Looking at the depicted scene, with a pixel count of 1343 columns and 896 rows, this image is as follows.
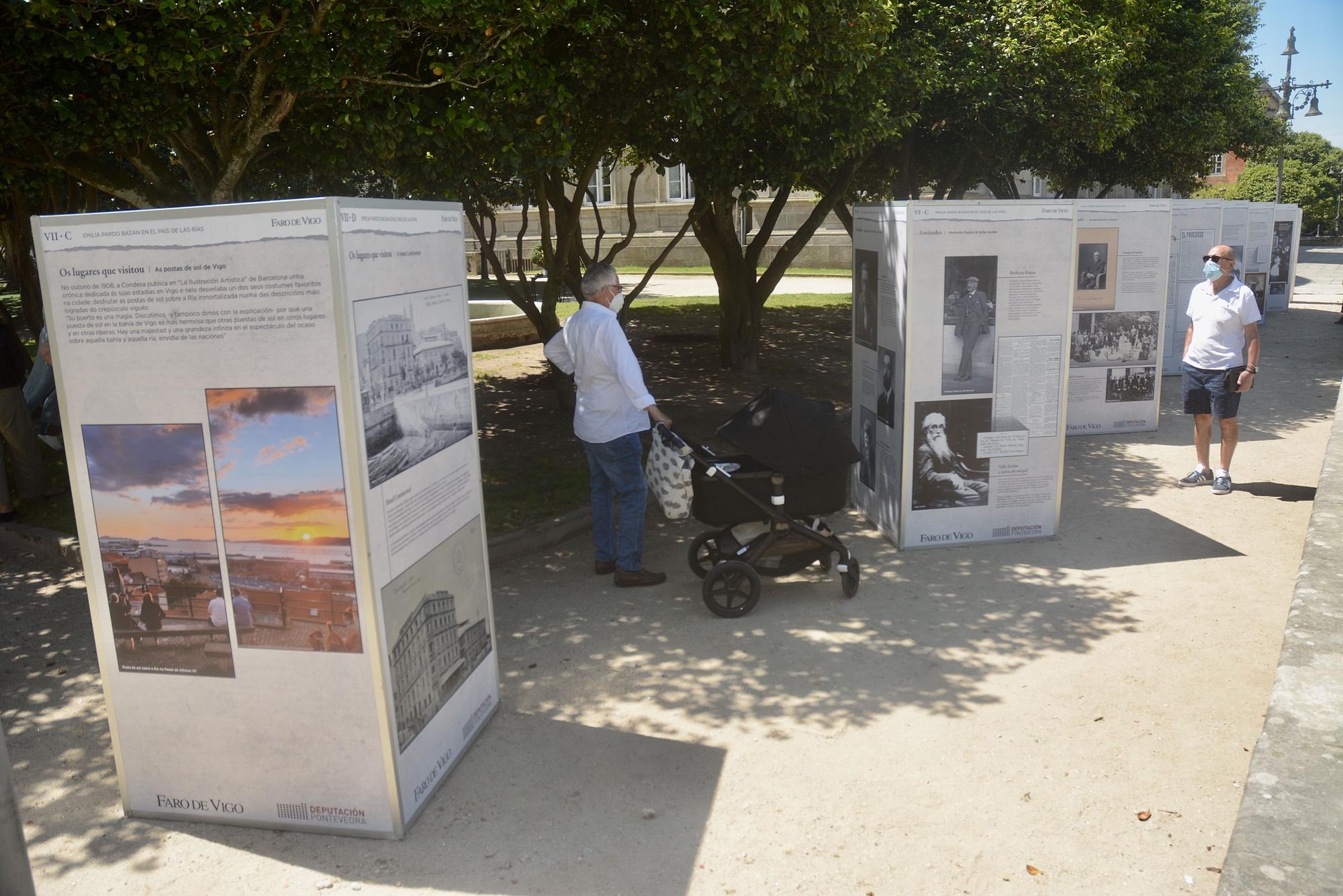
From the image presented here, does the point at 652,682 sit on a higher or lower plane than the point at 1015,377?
lower

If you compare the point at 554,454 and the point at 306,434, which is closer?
the point at 306,434

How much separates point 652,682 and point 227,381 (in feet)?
8.96

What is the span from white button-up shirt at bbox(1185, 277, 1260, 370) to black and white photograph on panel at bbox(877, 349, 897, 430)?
3086 millimetres

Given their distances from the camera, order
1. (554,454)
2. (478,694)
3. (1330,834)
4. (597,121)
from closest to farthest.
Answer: (1330,834) → (478,694) → (554,454) → (597,121)

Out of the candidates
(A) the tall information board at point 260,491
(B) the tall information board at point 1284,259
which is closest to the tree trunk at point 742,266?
(A) the tall information board at point 260,491

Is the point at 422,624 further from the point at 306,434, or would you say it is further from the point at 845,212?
the point at 845,212

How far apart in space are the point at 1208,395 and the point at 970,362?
2.99 meters

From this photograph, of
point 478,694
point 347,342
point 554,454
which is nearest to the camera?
point 347,342

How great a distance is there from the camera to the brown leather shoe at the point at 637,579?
699 centimetres

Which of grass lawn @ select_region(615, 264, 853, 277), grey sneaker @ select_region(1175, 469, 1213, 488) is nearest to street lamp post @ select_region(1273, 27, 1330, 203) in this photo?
grass lawn @ select_region(615, 264, 853, 277)

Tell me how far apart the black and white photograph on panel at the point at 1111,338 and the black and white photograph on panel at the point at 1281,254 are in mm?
13639

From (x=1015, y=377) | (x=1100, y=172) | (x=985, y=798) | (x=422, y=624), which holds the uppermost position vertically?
(x=1100, y=172)

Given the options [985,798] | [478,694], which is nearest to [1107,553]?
[985,798]

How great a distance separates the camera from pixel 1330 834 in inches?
90.5
